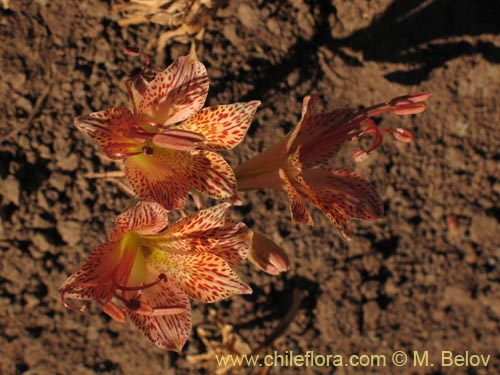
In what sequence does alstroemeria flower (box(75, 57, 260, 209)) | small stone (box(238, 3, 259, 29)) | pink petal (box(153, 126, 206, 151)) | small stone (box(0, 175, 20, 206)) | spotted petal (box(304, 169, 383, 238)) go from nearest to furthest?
pink petal (box(153, 126, 206, 151))
alstroemeria flower (box(75, 57, 260, 209))
spotted petal (box(304, 169, 383, 238))
small stone (box(0, 175, 20, 206))
small stone (box(238, 3, 259, 29))

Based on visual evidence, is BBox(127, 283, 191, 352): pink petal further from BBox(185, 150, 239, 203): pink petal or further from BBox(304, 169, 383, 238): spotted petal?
BBox(304, 169, 383, 238): spotted petal

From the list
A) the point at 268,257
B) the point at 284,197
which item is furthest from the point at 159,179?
the point at 284,197

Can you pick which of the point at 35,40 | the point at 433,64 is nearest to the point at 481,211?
the point at 433,64

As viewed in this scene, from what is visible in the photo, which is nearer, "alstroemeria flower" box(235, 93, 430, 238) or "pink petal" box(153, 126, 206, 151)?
"pink petal" box(153, 126, 206, 151)

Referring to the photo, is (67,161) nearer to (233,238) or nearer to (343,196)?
(233,238)

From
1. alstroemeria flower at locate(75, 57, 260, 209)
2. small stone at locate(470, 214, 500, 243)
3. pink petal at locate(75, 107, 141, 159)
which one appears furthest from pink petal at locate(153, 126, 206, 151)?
small stone at locate(470, 214, 500, 243)

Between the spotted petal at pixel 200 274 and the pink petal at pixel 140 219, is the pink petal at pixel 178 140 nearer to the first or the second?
the pink petal at pixel 140 219

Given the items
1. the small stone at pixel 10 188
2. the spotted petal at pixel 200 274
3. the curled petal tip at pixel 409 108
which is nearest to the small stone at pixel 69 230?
the small stone at pixel 10 188
